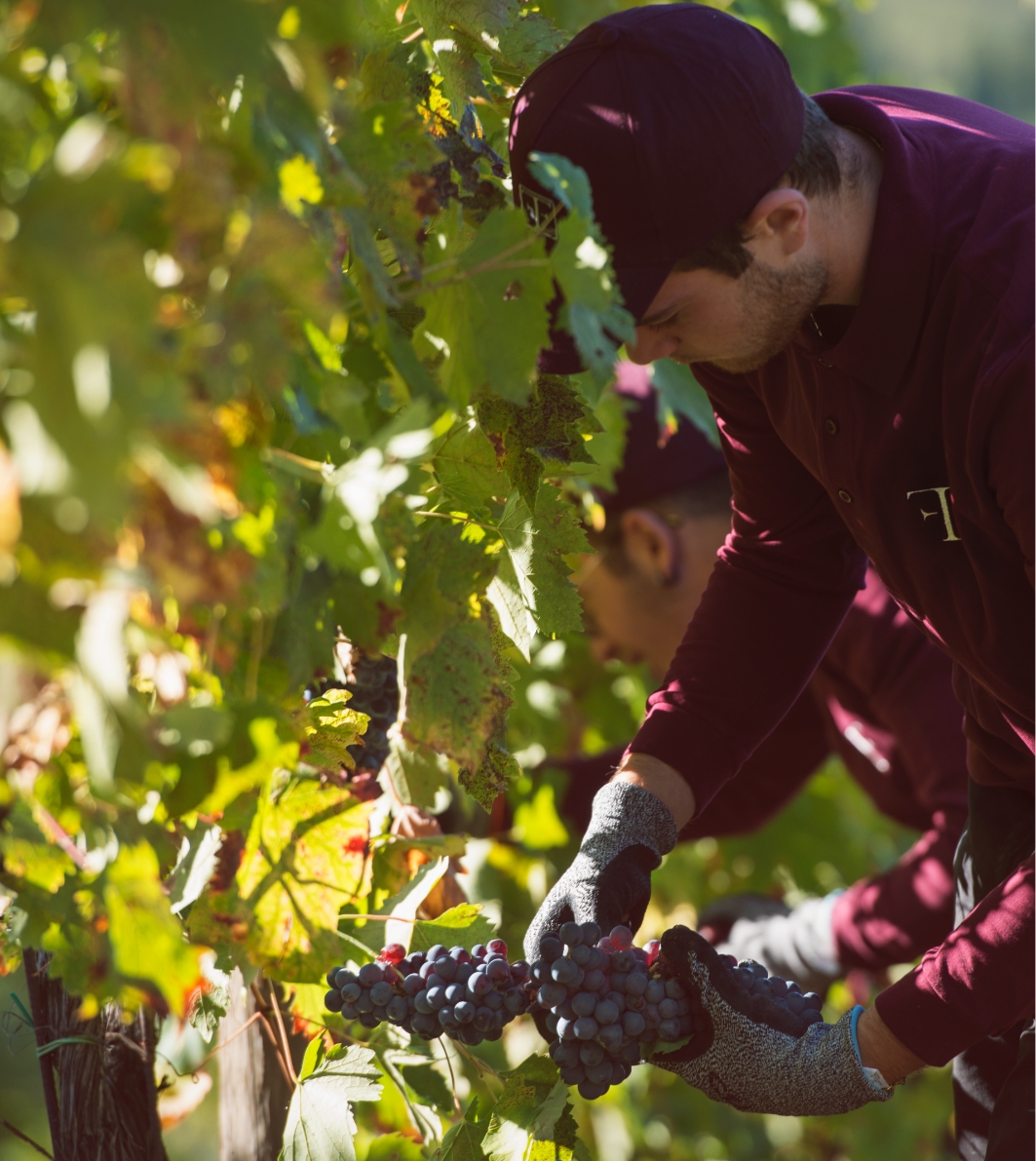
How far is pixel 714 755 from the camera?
5.40 feet

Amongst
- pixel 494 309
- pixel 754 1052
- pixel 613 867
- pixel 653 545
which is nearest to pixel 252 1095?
pixel 613 867

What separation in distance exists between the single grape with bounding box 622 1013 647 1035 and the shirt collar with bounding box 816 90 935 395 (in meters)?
0.74

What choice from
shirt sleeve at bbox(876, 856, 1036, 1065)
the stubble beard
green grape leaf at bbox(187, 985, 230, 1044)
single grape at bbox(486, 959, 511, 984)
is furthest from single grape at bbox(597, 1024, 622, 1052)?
the stubble beard

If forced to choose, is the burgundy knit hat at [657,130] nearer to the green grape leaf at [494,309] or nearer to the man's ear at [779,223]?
the man's ear at [779,223]

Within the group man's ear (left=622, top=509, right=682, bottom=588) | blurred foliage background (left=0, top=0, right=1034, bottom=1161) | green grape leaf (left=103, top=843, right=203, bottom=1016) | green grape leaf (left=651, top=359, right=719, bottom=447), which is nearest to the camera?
blurred foliage background (left=0, top=0, right=1034, bottom=1161)

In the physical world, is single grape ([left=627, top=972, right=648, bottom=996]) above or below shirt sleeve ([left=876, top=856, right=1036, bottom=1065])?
above

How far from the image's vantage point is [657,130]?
3.83 feet

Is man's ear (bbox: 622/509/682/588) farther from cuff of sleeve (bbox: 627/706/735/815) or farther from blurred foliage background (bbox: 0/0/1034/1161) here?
blurred foliage background (bbox: 0/0/1034/1161)

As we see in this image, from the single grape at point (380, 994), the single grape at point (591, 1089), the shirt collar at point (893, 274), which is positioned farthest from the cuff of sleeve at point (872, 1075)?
the shirt collar at point (893, 274)

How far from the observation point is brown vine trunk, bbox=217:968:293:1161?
5.30ft

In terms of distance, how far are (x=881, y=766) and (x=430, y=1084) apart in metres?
1.44

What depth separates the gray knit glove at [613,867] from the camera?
1434 millimetres

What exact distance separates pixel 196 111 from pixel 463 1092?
5.22 feet

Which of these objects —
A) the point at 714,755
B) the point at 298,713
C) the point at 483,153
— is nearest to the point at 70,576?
the point at 298,713
